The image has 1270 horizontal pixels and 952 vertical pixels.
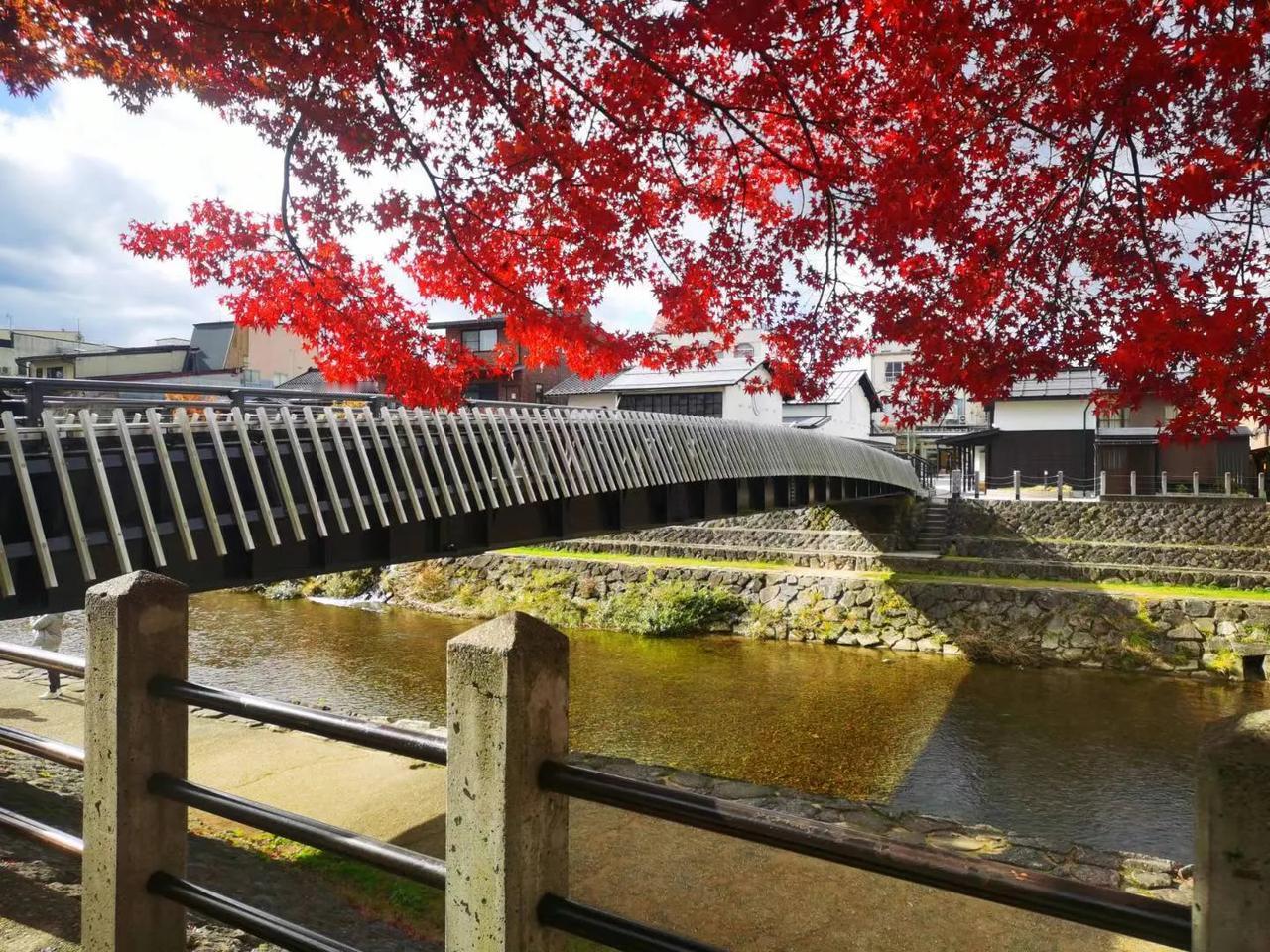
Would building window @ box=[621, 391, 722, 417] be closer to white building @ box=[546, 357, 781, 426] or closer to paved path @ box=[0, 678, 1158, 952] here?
white building @ box=[546, 357, 781, 426]

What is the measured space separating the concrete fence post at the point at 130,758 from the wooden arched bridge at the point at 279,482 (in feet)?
8.53

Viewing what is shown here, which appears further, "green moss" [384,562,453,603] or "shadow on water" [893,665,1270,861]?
"green moss" [384,562,453,603]

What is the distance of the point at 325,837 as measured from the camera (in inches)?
87.1

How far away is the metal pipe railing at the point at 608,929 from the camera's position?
1.75 metres

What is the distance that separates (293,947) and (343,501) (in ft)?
15.5

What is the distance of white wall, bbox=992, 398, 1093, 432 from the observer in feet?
104

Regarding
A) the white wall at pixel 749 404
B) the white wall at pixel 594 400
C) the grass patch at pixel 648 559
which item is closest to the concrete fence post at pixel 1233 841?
the grass patch at pixel 648 559

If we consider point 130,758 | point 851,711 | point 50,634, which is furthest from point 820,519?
point 130,758

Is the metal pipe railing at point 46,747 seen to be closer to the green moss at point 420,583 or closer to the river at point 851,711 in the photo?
the river at point 851,711

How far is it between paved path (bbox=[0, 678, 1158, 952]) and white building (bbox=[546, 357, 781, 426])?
85.6 ft

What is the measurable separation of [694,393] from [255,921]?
32181 millimetres

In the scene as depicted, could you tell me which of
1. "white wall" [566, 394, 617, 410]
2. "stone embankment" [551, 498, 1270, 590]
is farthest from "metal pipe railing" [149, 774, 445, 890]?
"white wall" [566, 394, 617, 410]

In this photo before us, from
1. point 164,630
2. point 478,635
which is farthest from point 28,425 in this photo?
point 478,635

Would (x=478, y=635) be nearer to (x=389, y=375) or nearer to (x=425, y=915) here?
(x=425, y=915)
